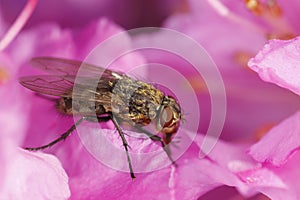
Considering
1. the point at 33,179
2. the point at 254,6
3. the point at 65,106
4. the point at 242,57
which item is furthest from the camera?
the point at 242,57

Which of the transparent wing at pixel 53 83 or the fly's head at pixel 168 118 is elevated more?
the transparent wing at pixel 53 83

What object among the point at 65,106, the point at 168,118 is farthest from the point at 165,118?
the point at 65,106

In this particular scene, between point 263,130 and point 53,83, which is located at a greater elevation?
point 53,83

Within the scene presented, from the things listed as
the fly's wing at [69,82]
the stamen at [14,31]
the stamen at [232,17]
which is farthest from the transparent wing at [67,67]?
the stamen at [232,17]

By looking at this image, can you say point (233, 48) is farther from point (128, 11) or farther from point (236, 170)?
point (236, 170)

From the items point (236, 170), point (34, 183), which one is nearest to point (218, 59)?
point (236, 170)

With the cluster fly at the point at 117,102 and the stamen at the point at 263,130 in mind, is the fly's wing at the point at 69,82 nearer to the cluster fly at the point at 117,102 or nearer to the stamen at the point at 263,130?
the cluster fly at the point at 117,102

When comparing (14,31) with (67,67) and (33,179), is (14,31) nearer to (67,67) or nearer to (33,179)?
(67,67)
